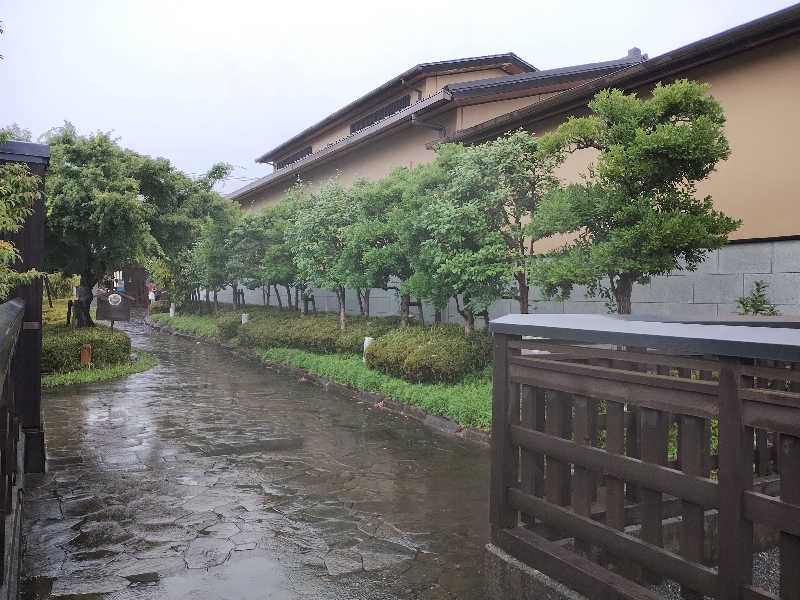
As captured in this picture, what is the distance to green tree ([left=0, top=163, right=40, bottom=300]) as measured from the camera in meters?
6.12

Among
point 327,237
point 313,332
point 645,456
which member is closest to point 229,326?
point 313,332

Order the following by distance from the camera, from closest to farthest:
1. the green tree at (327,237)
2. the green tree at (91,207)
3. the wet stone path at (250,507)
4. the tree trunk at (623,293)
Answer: the wet stone path at (250,507) → the tree trunk at (623,293) → the green tree at (91,207) → the green tree at (327,237)

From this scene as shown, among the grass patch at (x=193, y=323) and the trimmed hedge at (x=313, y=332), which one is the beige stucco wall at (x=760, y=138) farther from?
the grass patch at (x=193, y=323)

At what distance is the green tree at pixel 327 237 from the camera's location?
18.0m

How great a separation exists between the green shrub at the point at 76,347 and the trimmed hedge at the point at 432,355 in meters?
7.65

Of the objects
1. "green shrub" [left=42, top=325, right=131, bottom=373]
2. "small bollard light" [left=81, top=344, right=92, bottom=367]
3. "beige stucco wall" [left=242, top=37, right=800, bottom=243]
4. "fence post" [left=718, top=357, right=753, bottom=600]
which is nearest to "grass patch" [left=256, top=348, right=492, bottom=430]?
"green shrub" [left=42, top=325, right=131, bottom=373]

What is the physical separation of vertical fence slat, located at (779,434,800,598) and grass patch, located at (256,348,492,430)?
7.21m

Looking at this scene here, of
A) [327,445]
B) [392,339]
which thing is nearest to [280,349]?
[392,339]

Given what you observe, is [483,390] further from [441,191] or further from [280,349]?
[280,349]

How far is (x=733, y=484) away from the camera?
2.69 m

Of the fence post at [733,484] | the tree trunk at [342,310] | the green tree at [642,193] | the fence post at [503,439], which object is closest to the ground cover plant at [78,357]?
the tree trunk at [342,310]

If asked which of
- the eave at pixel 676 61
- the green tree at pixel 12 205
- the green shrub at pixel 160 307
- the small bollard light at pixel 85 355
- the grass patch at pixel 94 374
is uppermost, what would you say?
the eave at pixel 676 61

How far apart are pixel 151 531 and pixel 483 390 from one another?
712 centimetres

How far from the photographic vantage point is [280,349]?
65.9ft
